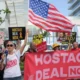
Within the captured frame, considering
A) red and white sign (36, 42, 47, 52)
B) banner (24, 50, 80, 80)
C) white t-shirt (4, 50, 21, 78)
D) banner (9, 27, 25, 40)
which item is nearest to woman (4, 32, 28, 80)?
white t-shirt (4, 50, 21, 78)

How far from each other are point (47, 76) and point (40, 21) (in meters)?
1.59

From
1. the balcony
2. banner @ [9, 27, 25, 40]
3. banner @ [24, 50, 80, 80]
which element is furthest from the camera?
the balcony

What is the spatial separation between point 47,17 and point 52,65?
1.53 metres

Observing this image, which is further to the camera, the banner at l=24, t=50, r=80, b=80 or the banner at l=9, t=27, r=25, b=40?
the banner at l=9, t=27, r=25, b=40

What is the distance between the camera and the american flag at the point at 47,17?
963 centimetres

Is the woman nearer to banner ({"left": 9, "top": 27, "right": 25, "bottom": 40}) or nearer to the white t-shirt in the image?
the white t-shirt

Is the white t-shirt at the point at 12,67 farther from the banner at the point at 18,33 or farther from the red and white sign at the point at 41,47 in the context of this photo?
the red and white sign at the point at 41,47

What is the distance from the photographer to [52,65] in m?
8.92

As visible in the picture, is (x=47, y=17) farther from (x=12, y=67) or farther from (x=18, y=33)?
(x=12, y=67)

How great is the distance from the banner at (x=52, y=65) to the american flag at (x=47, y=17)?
2.91 ft

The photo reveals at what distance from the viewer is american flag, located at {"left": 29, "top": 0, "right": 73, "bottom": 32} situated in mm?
9633

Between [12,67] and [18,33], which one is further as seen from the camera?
[18,33]

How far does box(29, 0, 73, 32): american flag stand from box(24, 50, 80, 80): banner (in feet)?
2.91

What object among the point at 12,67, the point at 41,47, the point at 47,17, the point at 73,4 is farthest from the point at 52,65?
the point at 73,4
